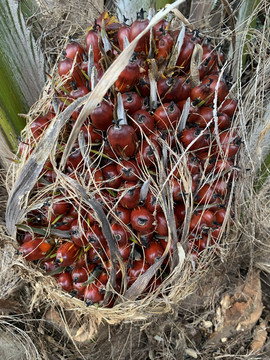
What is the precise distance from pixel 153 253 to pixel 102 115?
49 cm

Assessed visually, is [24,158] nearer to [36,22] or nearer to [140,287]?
[140,287]

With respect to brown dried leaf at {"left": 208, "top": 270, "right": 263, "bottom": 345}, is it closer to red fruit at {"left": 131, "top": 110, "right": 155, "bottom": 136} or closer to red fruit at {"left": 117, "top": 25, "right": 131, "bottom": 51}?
red fruit at {"left": 131, "top": 110, "right": 155, "bottom": 136}

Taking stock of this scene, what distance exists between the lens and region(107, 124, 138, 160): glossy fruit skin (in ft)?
2.95

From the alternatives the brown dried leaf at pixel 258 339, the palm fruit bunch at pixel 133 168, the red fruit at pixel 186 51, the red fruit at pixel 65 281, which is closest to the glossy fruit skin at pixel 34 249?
the palm fruit bunch at pixel 133 168

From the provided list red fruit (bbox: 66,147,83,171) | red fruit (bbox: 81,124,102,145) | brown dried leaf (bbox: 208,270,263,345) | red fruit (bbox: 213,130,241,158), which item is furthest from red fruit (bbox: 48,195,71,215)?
brown dried leaf (bbox: 208,270,263,345)

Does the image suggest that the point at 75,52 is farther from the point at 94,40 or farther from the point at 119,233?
the point at 119,233

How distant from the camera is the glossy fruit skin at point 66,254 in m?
1.01

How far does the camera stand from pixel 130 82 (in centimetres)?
95

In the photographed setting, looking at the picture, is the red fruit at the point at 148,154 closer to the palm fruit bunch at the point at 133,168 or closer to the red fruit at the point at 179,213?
the palm fruit bunch at the point at 133,168

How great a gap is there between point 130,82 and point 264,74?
625 mm

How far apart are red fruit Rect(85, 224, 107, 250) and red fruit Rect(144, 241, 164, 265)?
0.50ft

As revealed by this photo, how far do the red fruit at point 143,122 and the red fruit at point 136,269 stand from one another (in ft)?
1.47

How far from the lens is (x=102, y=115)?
36.8 inches

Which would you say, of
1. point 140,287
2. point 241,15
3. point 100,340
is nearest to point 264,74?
point 241,15
